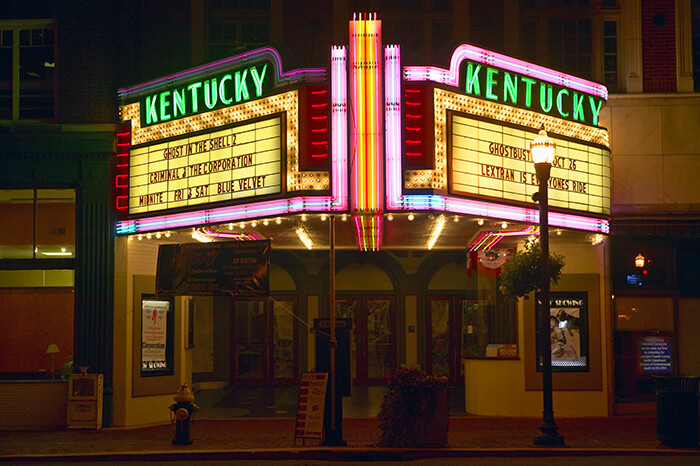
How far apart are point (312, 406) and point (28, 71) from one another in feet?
32.0

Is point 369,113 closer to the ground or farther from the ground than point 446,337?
farther from the ground

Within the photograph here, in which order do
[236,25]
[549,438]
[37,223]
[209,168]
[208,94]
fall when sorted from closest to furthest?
[549,438], [209,168], [208,94], [37,223], [236,25]

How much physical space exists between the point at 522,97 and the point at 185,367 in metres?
9.68

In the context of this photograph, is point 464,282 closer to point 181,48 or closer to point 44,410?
point 181,48

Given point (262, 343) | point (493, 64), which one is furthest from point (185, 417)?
point (262, 343)

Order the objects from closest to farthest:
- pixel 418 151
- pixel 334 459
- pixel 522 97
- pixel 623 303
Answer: pixel 334 459
pixel 418 151
pixel 522 97
pixel 623 303

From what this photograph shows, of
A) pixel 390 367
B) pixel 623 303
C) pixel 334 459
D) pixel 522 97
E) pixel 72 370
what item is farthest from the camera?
pixel 390 367

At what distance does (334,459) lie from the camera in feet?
41.3

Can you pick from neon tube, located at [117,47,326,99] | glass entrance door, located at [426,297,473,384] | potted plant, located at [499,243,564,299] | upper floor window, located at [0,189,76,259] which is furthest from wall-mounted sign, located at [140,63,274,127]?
glass entrance door, located at [426,297,473,384]

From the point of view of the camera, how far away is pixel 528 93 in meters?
15.4

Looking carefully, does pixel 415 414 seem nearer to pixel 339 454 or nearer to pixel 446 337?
pixel 339 454

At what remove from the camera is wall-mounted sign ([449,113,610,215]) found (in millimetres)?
14086

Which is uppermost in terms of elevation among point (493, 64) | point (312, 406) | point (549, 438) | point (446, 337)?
point (493, 64)

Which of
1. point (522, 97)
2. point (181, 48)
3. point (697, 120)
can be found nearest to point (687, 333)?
point (697, 120)
